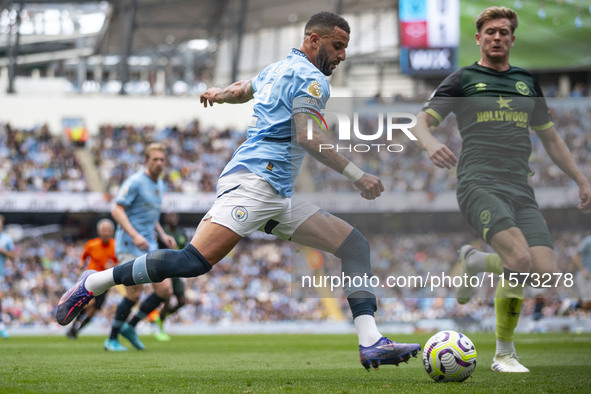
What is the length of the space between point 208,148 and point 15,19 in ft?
36.4

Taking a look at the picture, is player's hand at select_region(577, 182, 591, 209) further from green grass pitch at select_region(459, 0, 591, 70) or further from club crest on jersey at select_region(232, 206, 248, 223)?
green grass pitch at select_region(459, 0, 591, 70)

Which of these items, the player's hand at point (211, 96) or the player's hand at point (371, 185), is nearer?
the player's hand at point (371, 185)

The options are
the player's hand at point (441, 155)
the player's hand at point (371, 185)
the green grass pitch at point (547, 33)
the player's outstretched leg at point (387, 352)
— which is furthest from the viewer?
the green grass pitch at point (547, 33)

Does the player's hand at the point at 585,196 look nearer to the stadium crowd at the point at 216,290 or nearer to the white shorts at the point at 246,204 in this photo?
the white shorts at the point at 246,204

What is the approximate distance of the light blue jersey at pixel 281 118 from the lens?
5086mm

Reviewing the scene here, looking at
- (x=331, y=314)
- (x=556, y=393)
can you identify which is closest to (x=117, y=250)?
(x=556, y=393)

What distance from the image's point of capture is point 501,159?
606 centimetres

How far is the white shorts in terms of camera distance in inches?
200

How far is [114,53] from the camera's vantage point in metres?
41.9

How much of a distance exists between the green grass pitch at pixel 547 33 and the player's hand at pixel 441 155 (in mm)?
25726

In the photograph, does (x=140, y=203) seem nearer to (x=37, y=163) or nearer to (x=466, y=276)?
(x=466, y=276)

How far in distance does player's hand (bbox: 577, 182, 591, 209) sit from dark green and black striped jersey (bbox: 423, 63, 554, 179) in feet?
1.59

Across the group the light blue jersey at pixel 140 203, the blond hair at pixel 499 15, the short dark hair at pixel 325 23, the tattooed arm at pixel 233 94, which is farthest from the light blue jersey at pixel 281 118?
the light blue jersey at pixel 140 203

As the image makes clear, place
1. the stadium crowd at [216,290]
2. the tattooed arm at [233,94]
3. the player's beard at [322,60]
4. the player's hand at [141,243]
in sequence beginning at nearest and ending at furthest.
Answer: the player's beard at [322,60], the tattooed arm at [233,94], the player's hand at [141,243], the stadium crowd at [216,290]
